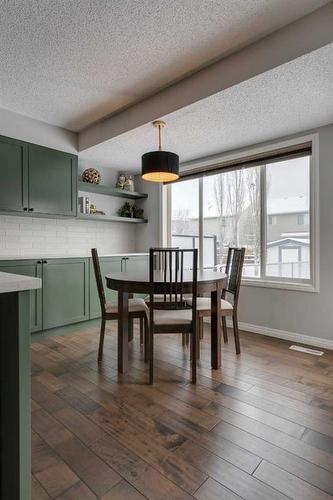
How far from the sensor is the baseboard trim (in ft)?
9.77

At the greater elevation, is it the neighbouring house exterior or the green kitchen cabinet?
the neighbouring house exterior

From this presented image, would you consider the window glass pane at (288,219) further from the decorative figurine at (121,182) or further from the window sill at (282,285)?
the decorative figurine at (121,182)

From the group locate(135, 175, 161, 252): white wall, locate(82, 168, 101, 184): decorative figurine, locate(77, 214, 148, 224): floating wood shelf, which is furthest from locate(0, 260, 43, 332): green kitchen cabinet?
locate(135, 175, 161, 252): white wall

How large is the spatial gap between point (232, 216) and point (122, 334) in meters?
2.22

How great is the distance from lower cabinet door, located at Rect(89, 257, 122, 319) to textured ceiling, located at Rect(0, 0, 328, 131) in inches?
76.1

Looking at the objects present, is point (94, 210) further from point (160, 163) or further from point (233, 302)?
point (233, 302)

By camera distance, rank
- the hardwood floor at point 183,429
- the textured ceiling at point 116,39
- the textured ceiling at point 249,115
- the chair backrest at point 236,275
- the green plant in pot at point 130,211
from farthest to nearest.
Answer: the green plant in pot at point 130,211
the chair backrest at point 236,275
the textured ceiling at point 249,115
the textured ceiling at point 116,39
the hardwood floor at point 183,429

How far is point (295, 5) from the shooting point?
6.11 feet

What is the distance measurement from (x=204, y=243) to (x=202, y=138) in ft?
4.79

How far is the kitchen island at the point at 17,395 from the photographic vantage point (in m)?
0.98

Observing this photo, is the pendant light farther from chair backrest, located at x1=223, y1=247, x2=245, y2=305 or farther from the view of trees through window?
the view of trees through window

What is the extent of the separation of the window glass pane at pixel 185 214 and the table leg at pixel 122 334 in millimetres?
2088

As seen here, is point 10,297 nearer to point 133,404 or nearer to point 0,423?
point 0,423

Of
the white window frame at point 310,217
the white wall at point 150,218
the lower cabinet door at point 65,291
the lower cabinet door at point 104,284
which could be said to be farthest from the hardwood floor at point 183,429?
the white wall at point 150,218
